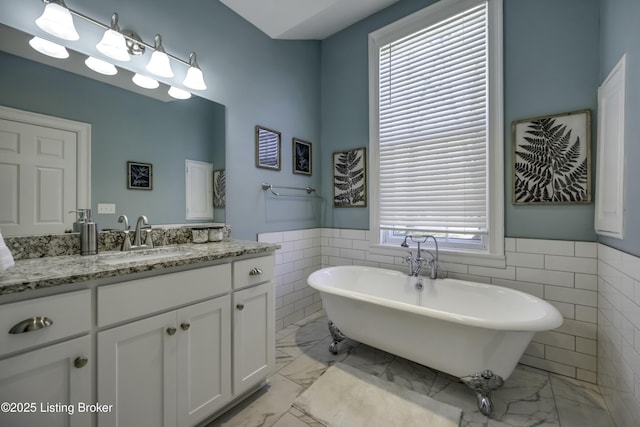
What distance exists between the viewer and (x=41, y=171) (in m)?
1.28

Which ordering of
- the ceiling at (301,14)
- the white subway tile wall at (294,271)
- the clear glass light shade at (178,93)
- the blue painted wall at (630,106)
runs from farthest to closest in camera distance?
the white subway tile wall at (294,271), the ceiling at (301,14), the clear glass light shade at (178,93), the blue painted wall at (630,106)

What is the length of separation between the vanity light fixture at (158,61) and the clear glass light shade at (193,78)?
5.3 inches

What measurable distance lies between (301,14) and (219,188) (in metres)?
1.65

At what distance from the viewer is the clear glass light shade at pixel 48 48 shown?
130 cm

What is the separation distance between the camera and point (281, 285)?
2545 mm

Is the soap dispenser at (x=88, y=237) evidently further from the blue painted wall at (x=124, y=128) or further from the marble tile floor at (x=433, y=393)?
the marble tile floor at (x=433, y=393)

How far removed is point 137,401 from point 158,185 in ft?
3.82

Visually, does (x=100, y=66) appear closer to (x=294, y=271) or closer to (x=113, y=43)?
(x=113, y=43)

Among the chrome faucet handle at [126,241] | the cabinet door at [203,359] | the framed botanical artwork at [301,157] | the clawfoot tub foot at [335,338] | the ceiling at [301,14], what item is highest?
the ceiling at [301,14]

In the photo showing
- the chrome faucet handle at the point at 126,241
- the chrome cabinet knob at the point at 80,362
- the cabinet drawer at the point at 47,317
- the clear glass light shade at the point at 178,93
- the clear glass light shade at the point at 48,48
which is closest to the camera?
the cabinet drawer at the point at 47,317

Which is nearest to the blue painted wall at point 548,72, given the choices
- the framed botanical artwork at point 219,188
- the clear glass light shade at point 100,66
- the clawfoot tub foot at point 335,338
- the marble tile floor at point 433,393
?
the marble tile floor at point 433,393

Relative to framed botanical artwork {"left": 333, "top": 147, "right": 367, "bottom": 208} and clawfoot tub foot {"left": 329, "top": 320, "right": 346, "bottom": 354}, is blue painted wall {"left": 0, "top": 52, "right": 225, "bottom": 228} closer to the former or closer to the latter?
framed botanical artwork {"left": 333, "top": 147, "right": 367, "bottom": 208}

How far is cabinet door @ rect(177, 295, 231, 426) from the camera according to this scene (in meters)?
1.23

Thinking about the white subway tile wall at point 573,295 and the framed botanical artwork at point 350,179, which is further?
the framed botanical artwork at point 350,179
